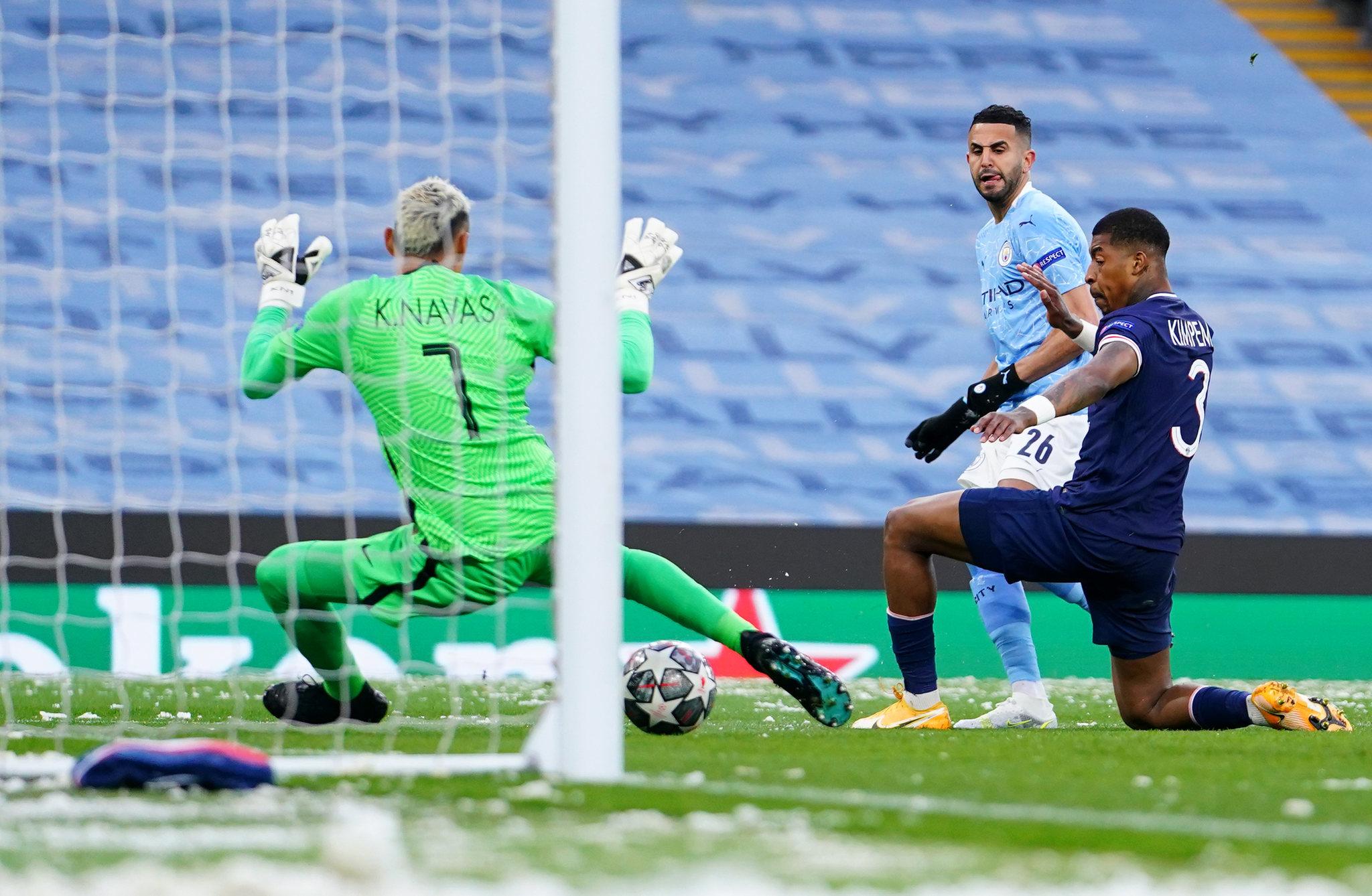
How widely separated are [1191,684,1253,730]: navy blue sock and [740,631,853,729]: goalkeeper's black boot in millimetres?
1172

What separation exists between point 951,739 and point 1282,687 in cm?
113

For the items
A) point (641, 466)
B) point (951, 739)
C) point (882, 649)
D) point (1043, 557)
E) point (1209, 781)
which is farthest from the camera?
point (641, 466)

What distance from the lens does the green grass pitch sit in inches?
87.4

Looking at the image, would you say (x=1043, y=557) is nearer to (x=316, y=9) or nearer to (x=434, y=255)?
(x=434, y=255)

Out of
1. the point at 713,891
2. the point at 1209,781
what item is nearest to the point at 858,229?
the point at 1209,781

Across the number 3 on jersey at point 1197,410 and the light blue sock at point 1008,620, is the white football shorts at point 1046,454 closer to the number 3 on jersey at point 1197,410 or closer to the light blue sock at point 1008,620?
the light blue sock at point 1008,620

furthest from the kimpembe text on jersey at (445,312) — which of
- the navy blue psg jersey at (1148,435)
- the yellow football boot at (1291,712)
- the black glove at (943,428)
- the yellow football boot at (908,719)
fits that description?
the yellow football boot at (1291,712)

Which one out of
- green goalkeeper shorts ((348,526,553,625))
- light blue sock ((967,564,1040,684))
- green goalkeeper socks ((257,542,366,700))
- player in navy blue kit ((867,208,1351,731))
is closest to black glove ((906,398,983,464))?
player in navy blue kit ((867,208,1351,731))

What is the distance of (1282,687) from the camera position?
16.7ft

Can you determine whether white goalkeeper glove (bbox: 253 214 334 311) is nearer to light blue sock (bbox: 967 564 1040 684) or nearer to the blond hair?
the blond hair

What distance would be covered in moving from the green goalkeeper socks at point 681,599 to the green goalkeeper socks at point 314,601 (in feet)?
2.71

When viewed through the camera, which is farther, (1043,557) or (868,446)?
(868,446)

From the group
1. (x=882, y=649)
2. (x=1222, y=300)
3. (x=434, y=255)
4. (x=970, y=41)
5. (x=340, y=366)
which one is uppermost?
(x=970, y=41)

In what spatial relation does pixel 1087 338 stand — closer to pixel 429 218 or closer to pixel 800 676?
pixel 800 676
